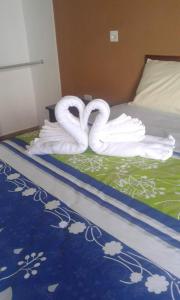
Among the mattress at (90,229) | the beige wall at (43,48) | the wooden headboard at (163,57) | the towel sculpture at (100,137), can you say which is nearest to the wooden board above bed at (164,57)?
the wooden headboard at (163,57)

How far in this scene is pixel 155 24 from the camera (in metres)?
2.37

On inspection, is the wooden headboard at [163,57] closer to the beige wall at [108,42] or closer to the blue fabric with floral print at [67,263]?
the beige wall at [108,42]

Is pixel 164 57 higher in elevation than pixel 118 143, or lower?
higher

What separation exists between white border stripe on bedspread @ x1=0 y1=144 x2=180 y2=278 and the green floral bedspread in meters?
0.13

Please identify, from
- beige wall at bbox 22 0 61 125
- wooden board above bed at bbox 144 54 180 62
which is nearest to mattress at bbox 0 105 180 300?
wooden board above bed at bbox 144 54 180 62

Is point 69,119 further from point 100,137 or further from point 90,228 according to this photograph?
point 90,228

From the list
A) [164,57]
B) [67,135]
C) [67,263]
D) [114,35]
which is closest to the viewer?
[67,263]

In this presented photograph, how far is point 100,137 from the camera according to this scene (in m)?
1.54

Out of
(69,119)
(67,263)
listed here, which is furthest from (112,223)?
(69,119)

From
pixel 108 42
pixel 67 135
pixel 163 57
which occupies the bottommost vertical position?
pixel 67 135

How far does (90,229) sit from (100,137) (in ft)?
2.04

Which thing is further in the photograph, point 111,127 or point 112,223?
point 111,127

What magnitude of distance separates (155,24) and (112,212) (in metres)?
1.80

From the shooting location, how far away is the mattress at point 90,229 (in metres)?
0.81
